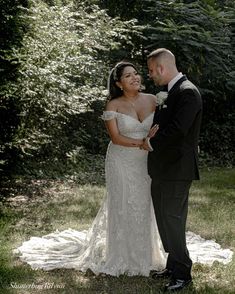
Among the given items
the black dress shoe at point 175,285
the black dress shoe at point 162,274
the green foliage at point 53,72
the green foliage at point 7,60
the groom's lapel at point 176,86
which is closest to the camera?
the groom's lapel at point 176,86

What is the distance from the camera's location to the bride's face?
4551 millimetres

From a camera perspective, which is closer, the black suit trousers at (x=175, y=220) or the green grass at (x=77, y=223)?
the black suit trousers at (x=175, y=220)

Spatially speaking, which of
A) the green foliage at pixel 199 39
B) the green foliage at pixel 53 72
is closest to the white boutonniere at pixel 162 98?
the green foliage at pixel 53 72

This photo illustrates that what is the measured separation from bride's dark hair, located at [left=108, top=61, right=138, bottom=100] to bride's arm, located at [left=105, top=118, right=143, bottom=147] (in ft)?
1.01

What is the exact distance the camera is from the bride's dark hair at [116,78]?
4578 millimetres

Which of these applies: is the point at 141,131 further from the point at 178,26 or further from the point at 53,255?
the point at 178,26

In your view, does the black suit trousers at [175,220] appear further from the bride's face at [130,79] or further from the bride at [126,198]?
the bride's face at [130,79]

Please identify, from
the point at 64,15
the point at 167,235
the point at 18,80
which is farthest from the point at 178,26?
the point at 167,235

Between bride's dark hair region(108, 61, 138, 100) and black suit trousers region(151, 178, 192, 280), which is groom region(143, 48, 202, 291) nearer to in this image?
black suit trousers region(151, 178, 192, 280)

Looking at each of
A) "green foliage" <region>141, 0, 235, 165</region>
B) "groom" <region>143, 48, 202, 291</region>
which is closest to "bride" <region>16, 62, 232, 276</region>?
"groom" <region>143, 48, 202, 291</region>

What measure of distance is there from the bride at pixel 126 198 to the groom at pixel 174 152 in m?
0.44

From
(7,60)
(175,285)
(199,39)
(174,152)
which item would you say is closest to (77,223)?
(7,60)

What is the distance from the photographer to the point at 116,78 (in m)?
4.64

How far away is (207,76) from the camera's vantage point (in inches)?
483
